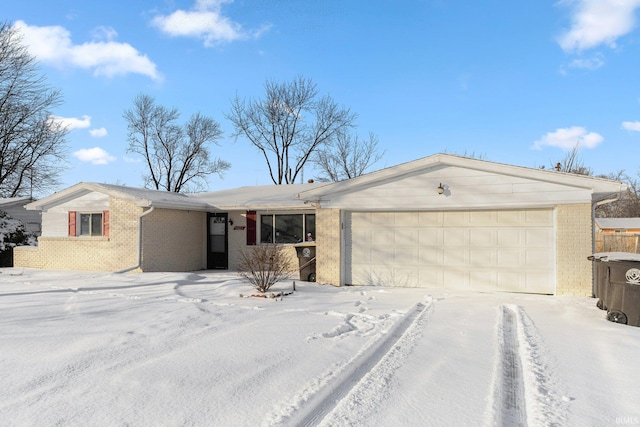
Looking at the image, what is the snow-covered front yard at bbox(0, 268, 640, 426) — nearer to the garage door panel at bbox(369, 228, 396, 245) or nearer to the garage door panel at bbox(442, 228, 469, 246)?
the garage door panel at bbox(442, 228, 469, 246)

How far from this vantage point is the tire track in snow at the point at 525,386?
3154 millimetres

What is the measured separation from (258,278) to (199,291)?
150 cm

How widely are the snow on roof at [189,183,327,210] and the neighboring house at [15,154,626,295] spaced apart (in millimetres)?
286

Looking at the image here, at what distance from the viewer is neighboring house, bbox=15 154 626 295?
351 inches

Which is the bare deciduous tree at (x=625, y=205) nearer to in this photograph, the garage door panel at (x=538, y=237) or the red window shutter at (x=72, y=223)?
the garage door panel at (x=538, y=237)

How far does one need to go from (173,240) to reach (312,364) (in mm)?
10917

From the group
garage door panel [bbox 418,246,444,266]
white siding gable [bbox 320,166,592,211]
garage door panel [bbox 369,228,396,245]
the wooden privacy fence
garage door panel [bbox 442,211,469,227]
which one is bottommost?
the wooden privacy fence

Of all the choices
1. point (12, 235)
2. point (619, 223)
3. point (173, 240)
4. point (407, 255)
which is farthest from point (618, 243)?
point (12, 235)

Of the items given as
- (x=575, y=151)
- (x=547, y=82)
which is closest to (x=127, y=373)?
(x=547, y=82)

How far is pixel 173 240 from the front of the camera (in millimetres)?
13961

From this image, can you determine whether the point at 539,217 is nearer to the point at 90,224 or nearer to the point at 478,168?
the point at 478,168

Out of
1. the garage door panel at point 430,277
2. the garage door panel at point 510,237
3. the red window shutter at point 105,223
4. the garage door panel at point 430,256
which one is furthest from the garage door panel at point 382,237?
the red window shutter at point 105,223

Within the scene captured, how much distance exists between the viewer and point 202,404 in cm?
326

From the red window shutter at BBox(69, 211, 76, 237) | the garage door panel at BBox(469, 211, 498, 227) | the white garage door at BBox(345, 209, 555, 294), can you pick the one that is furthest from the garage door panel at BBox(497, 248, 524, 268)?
the red window shutter at BBox(69, 211, 76, 237)
